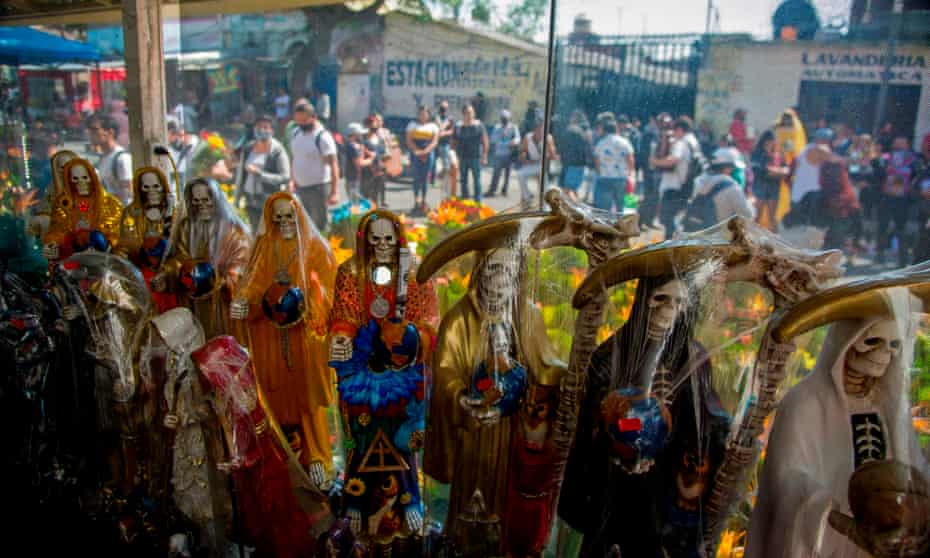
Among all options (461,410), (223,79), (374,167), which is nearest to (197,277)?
(461,410)

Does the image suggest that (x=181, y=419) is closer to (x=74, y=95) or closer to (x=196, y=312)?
(x=196, y=312)

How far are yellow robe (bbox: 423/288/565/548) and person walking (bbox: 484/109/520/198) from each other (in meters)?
2.61

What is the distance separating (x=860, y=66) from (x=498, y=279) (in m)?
4.12

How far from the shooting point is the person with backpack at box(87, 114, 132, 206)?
19.3ft

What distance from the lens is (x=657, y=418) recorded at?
2.04m

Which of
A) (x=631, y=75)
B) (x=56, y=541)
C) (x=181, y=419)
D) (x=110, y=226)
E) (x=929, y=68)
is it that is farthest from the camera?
(x=631, y=75)

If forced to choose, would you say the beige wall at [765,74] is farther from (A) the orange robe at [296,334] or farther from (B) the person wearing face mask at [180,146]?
(B) the person wearing face mask at [180,146]

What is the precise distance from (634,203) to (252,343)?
10.9ft

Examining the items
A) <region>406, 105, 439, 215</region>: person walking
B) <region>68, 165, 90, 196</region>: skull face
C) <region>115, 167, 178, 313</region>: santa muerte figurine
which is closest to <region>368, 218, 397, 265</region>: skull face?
<region>115, 167, 178, 313</region>: santa muerte figurine

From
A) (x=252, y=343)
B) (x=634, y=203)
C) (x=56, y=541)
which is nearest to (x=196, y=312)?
(x=252, y=343)

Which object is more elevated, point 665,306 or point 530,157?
point 530,157

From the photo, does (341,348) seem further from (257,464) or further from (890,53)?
(890,53)

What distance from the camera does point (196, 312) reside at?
346 cm

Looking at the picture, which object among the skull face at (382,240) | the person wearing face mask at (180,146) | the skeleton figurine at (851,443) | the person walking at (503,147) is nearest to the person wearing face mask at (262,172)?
the person wearing face mask at (180,146)
